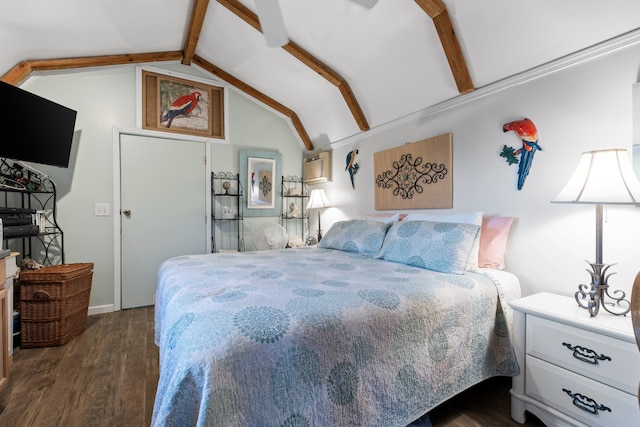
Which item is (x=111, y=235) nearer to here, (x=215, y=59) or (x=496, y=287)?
(x=215, y=59)

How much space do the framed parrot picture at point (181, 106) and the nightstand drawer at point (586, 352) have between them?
139 inches

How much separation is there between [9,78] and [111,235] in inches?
60.8

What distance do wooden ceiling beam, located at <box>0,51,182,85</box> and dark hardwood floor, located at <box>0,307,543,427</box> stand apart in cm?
226

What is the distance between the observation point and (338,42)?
246cm

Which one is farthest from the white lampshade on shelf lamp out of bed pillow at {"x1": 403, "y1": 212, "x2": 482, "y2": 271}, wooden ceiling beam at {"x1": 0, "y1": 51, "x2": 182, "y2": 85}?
wooden ceiling beam at {"x1": 0, "y1": 51, "x2": 182, "y2": 85}

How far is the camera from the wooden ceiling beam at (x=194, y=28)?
98.3 inches

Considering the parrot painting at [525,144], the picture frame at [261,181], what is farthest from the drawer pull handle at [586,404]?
the picture frame at [261,181]

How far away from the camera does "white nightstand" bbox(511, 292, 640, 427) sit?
1115 mm

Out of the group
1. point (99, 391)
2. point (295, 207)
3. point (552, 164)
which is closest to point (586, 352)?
point (552, 164)

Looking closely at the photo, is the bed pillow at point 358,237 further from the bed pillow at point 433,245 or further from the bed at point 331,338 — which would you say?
the bed at point 331,338

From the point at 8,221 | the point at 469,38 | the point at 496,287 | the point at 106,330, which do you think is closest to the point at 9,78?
the point at 8,221

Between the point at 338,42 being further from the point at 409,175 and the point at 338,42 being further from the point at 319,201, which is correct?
the point at 319,201

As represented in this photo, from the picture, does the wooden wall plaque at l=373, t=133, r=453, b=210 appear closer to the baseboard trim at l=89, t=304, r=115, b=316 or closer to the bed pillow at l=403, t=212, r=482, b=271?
the bed pillow at l=403, t=212, r=482, b=271

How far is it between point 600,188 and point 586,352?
71 cm
